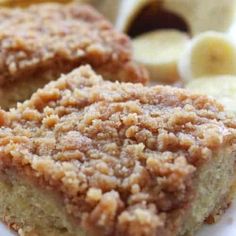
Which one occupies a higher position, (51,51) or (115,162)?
(115,162)

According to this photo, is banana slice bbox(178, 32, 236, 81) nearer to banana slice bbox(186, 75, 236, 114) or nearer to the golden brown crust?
banana slice bbox(186, 75, 236, 114)

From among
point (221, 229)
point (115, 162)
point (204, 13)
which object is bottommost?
point (221, 229)

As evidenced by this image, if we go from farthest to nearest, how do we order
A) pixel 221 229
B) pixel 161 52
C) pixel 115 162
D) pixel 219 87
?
pixel 161 52, pixel 219 87, pixel 221 229, pixel 115 162

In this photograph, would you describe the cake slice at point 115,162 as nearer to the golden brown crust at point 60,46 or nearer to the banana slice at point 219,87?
the golden brown crust at point 60,46

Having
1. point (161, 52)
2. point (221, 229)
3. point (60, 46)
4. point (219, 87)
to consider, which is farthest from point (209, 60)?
point (221, 229)

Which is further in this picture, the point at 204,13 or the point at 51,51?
the point at 204,13

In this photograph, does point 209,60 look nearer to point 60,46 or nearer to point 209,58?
point 209,58

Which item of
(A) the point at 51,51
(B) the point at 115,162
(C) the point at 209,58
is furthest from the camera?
(C) the point at 209,58

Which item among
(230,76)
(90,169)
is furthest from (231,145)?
(230,76)
